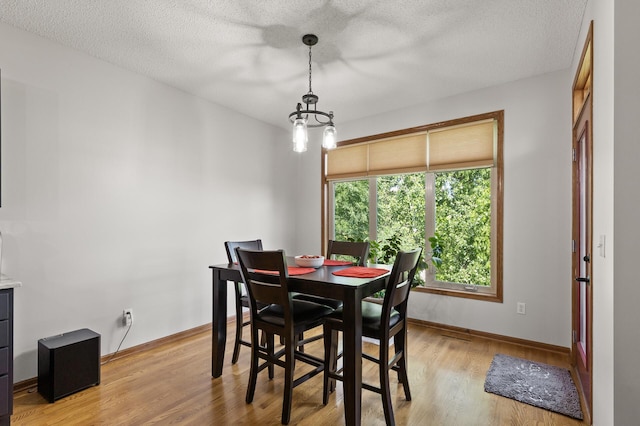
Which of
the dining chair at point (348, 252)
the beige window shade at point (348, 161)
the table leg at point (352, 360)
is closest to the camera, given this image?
the table leg at point (352, 360)

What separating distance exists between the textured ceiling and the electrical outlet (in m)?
2.18

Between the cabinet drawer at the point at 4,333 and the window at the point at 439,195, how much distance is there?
3344 mm

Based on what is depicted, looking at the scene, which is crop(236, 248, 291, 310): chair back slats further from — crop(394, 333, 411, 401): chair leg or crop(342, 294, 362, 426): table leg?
crop(394, 333, 411, 401): chair leg

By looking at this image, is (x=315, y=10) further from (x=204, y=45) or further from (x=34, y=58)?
(x=34, y=58)

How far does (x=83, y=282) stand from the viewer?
2693 mm

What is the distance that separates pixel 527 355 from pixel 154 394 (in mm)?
3016

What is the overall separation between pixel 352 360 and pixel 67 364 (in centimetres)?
195

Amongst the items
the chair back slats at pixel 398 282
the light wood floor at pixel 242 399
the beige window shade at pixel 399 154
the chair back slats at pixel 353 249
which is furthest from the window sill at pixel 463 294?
the chair back slats at pixel 398 282

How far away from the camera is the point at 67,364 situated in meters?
2.25

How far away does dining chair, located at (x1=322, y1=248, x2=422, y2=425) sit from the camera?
187 centimetres

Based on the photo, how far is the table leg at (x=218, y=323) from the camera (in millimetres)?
2523

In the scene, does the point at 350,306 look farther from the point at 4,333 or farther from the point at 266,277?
the point at 4,333

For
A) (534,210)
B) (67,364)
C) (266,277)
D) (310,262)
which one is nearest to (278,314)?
(266,277)

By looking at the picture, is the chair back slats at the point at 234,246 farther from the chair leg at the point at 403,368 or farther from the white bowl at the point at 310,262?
the chair leg at the point at 403,368
